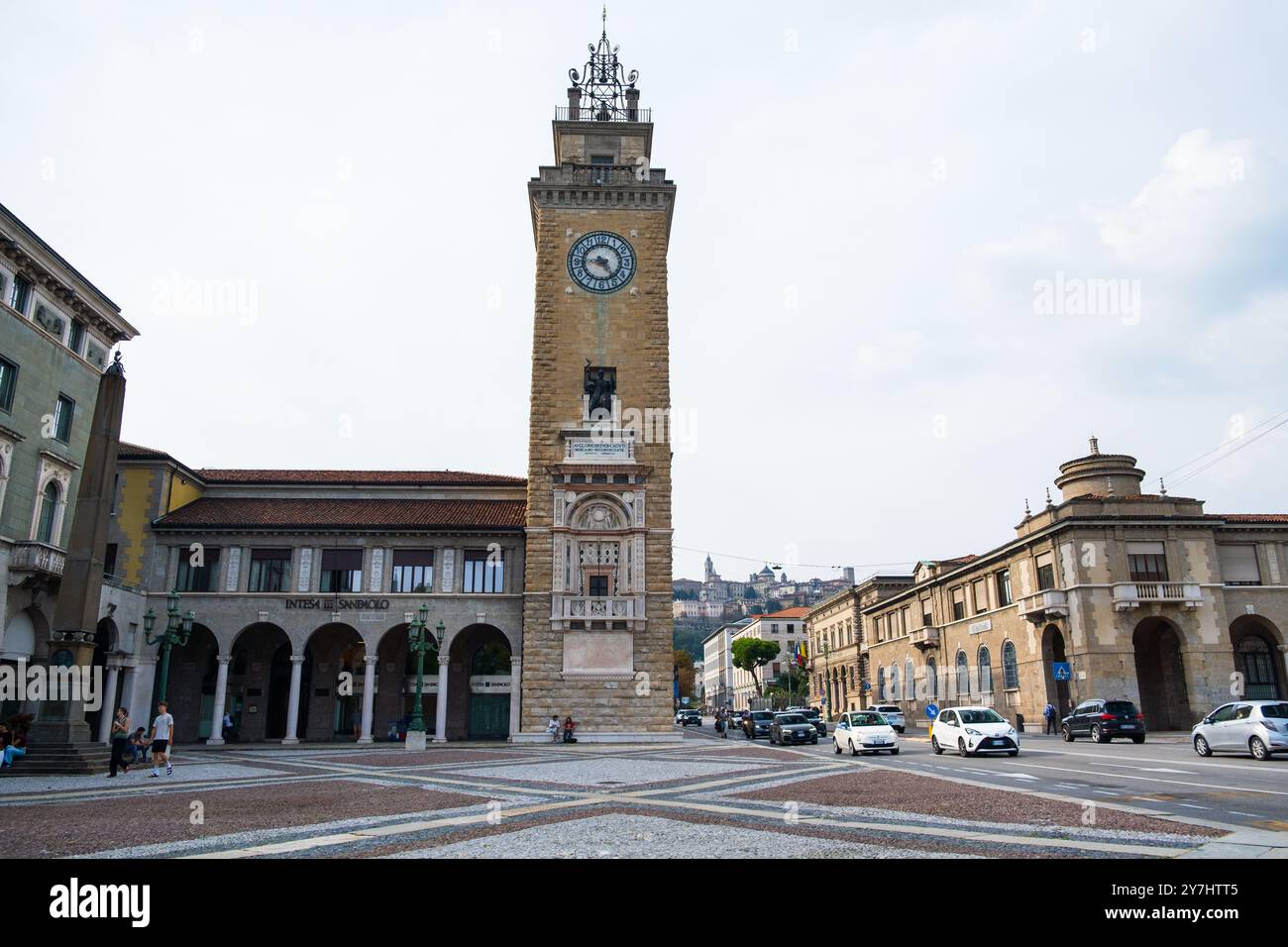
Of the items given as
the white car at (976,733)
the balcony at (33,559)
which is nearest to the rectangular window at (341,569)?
the balcony at (33,559)

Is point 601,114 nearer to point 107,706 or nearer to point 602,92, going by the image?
point 602,92

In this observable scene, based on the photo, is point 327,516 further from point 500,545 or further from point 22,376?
point 22,376

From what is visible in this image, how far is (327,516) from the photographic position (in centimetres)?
4212

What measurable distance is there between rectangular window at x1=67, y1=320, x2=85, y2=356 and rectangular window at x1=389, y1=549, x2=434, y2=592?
1536 centimetres

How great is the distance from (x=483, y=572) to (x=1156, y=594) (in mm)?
32160

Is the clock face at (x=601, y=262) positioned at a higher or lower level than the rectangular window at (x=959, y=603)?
higher

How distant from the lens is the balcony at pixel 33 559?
29.4 meters

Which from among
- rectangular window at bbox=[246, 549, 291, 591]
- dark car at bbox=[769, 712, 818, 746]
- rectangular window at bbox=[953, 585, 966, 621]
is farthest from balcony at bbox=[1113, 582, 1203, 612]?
rectangular window at bbox=[246, 549, 291, 591]

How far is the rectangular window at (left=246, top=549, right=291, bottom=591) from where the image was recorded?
40.2 m

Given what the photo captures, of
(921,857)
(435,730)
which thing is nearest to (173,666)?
(435,730)

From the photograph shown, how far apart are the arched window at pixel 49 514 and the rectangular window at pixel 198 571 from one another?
Result: 8.00m

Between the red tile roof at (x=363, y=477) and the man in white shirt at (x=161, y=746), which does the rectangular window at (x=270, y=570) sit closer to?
the red tile roof at (x=363, y=477)

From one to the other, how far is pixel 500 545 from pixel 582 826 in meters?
31.3

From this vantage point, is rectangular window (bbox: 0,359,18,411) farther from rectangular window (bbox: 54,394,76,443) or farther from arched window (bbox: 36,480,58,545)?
arched window (bbox: 36,480,58,545)
